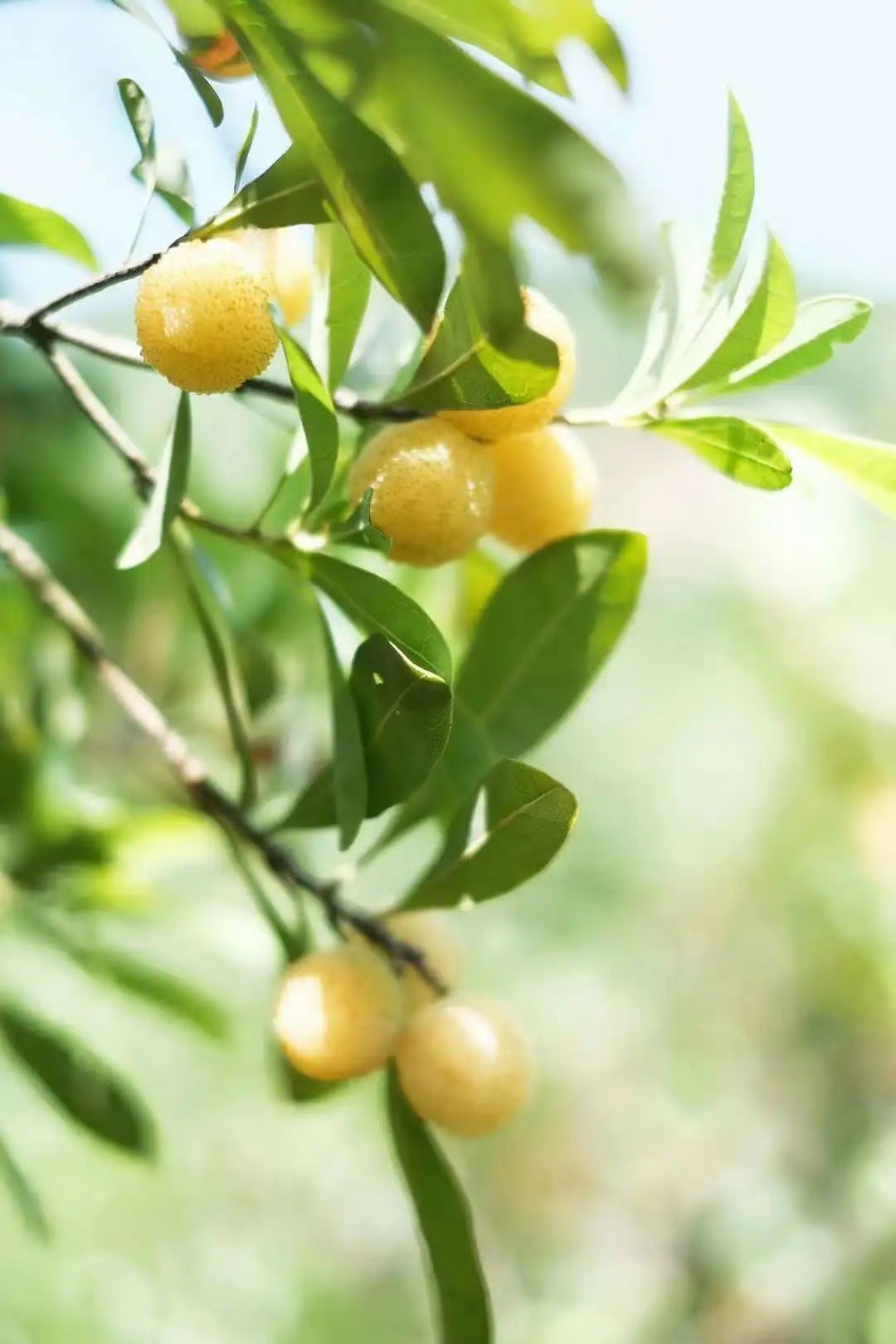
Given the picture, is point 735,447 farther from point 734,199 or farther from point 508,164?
point 508,164

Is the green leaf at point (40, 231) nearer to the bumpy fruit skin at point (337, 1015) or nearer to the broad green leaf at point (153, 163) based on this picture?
the broad green leaf at point (153, 163)

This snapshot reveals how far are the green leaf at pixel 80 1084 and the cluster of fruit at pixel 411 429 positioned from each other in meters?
0.32

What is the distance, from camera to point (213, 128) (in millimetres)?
302

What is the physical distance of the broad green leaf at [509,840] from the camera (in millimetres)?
351

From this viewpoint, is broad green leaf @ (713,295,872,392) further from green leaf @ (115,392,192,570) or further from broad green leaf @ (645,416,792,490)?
green leaf @ (115,392,192,570)

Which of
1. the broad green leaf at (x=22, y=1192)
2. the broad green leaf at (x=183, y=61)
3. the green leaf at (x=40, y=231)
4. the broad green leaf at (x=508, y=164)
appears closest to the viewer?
the broad green leaf at (x=508, y=164)

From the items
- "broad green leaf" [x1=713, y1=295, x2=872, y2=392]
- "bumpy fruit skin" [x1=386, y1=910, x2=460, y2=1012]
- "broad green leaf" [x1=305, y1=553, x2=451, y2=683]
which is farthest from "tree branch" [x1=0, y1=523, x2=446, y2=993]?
"broad green leaf" [x1=713, y1=295, x2=872, y2=392]

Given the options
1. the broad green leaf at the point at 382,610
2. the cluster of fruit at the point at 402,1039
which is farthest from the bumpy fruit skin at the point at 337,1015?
the broad green leaf at the point at 382,610

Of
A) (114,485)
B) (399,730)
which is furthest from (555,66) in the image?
(114,485)

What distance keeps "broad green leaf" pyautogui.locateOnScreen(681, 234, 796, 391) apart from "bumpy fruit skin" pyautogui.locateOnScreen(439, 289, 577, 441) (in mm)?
42

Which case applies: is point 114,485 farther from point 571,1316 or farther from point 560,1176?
point 560,1176

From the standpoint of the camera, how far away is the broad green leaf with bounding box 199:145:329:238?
0.93 ft

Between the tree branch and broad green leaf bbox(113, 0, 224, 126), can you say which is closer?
broad green leaf bbox(113, 0, 224, 126)

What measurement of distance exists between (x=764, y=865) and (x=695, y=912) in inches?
9.1
